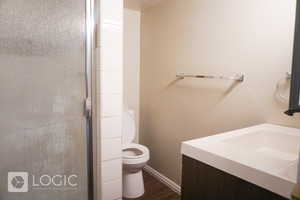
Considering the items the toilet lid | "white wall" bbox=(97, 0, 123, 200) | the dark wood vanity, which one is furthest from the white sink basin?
the toilet lid

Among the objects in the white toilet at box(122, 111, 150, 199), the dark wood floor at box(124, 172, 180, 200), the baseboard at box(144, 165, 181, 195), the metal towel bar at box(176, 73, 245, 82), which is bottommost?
the dark wood floor at box(124, 172, 180, 200)

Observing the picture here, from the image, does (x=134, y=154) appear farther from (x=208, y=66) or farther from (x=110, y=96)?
(x=208, y=66)

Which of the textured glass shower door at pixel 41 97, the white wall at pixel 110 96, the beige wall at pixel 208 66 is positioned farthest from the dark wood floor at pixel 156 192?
the textured glass shower door at pixel 41 97

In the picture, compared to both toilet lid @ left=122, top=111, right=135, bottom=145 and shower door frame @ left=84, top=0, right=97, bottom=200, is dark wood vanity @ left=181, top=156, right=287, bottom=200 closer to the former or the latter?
shower door frame @ left=84, top=0, right=97, bottom=200

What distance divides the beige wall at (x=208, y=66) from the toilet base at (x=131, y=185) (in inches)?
16.1

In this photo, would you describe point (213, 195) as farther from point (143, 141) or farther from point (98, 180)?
point (143, 141)

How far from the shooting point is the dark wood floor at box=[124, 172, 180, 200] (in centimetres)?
207

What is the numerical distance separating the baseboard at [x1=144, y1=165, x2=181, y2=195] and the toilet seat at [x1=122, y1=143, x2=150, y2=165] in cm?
46

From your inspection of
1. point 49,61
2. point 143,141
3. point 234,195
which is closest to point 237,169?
point 234,195

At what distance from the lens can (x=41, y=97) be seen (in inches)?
50.3

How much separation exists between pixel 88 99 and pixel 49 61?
344 millimetres

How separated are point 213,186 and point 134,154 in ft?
4.89

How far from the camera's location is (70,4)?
132 centimetres

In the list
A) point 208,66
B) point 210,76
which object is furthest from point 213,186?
point 208,66
